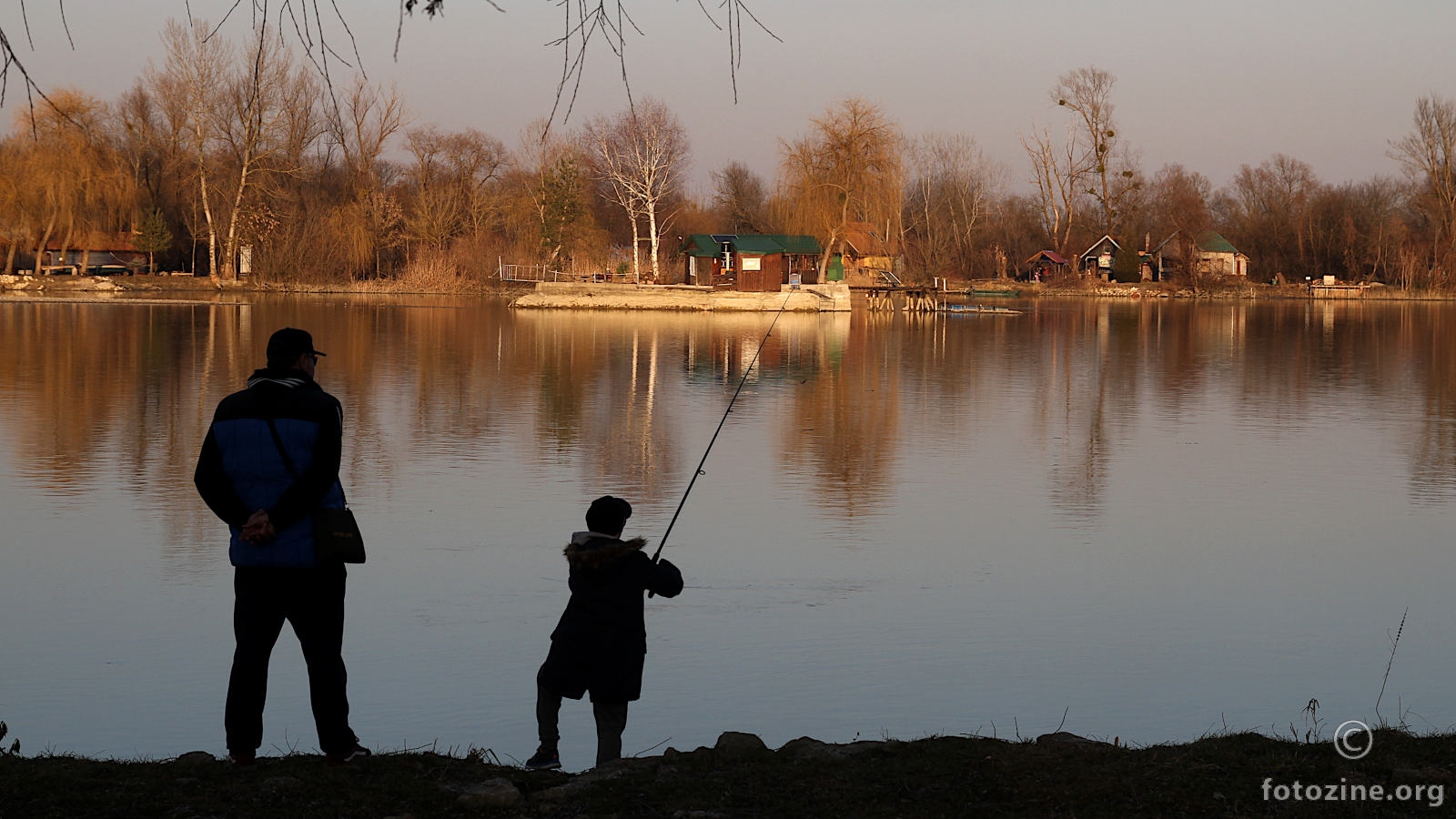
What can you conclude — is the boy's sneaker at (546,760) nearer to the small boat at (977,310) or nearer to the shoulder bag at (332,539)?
the shoulder bag at (332,539)

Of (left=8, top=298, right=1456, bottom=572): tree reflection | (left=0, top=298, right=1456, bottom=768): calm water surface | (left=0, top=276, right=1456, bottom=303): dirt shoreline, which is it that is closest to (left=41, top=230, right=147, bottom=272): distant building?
(left=0, top=276, right=1456, bottom=303): dirt shoreline

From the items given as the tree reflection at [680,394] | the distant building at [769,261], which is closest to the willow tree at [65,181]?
the tree reflection at [680,394]

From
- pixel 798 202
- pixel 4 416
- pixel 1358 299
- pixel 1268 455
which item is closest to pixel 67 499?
pixel 4 416

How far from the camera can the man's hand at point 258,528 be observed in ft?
15.1

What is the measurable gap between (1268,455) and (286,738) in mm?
12258

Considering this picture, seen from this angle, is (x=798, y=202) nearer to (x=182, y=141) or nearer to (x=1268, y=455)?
(x=182, y=141)

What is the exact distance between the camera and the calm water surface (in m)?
6.62

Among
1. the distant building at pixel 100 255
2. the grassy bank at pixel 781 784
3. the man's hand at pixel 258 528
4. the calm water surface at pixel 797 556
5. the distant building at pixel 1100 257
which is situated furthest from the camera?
the distant building at pixel 1100 257

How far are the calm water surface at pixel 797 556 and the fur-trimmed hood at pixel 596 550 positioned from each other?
1.25 m

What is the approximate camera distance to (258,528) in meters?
4.61

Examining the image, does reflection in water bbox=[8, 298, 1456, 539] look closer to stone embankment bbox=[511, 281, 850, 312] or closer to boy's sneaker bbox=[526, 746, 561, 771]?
boy's sneaker bbox=[526, 746, 561, 771]

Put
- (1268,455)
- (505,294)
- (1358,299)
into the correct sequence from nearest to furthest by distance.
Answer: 1. (1268,455)
2. (505,294)
3. (1358,299)

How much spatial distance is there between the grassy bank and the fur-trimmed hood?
70 cm

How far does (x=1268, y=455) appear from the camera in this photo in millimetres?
15500
